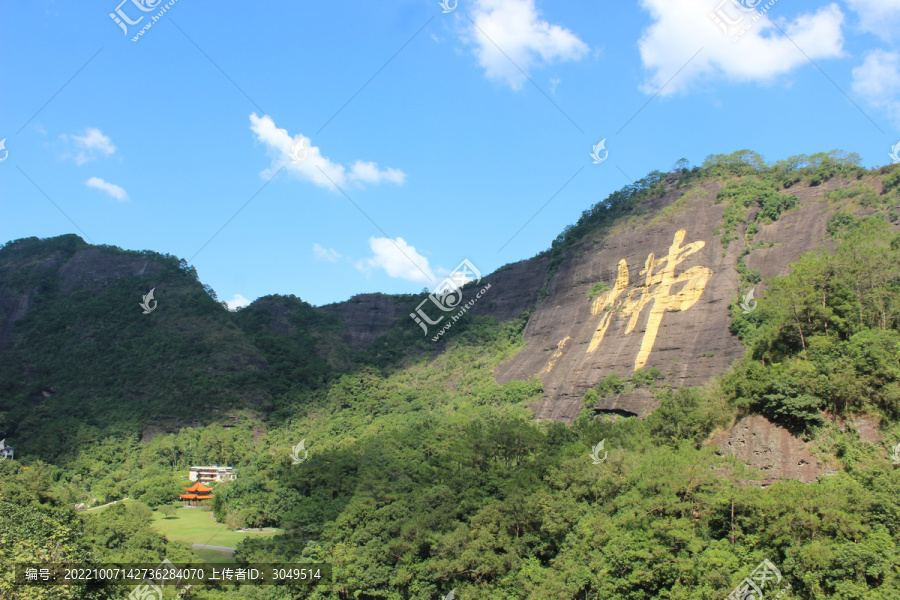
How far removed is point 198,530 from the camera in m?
45.3

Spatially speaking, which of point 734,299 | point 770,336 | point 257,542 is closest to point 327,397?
point 257,542

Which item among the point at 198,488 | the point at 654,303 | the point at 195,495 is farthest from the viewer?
the point at 198,488

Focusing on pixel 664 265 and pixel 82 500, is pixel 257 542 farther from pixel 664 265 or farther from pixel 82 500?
pixel 664 265

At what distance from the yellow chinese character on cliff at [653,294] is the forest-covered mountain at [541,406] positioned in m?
0.20

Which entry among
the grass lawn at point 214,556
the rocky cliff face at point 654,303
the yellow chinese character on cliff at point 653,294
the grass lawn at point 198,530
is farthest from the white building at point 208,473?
the yellow chinese character on cliff at point 653,294

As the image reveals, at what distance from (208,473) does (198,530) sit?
1689 cm

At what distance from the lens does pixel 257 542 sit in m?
35.4

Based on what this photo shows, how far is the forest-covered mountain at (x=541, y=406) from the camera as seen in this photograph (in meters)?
24.4

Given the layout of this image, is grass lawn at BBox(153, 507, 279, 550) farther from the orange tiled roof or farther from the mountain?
the mountain

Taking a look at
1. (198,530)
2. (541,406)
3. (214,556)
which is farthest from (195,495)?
(541,406)

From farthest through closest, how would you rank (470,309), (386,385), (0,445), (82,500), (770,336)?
(470,309) → (386,385) → (0,445) → (82,500) → (770,336)

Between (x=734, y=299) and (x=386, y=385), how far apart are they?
3873 centimetres

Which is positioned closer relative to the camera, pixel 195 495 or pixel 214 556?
pixel 214 556

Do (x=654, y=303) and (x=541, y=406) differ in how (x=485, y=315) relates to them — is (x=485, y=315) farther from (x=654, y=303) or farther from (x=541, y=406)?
(x=654, y=303)
